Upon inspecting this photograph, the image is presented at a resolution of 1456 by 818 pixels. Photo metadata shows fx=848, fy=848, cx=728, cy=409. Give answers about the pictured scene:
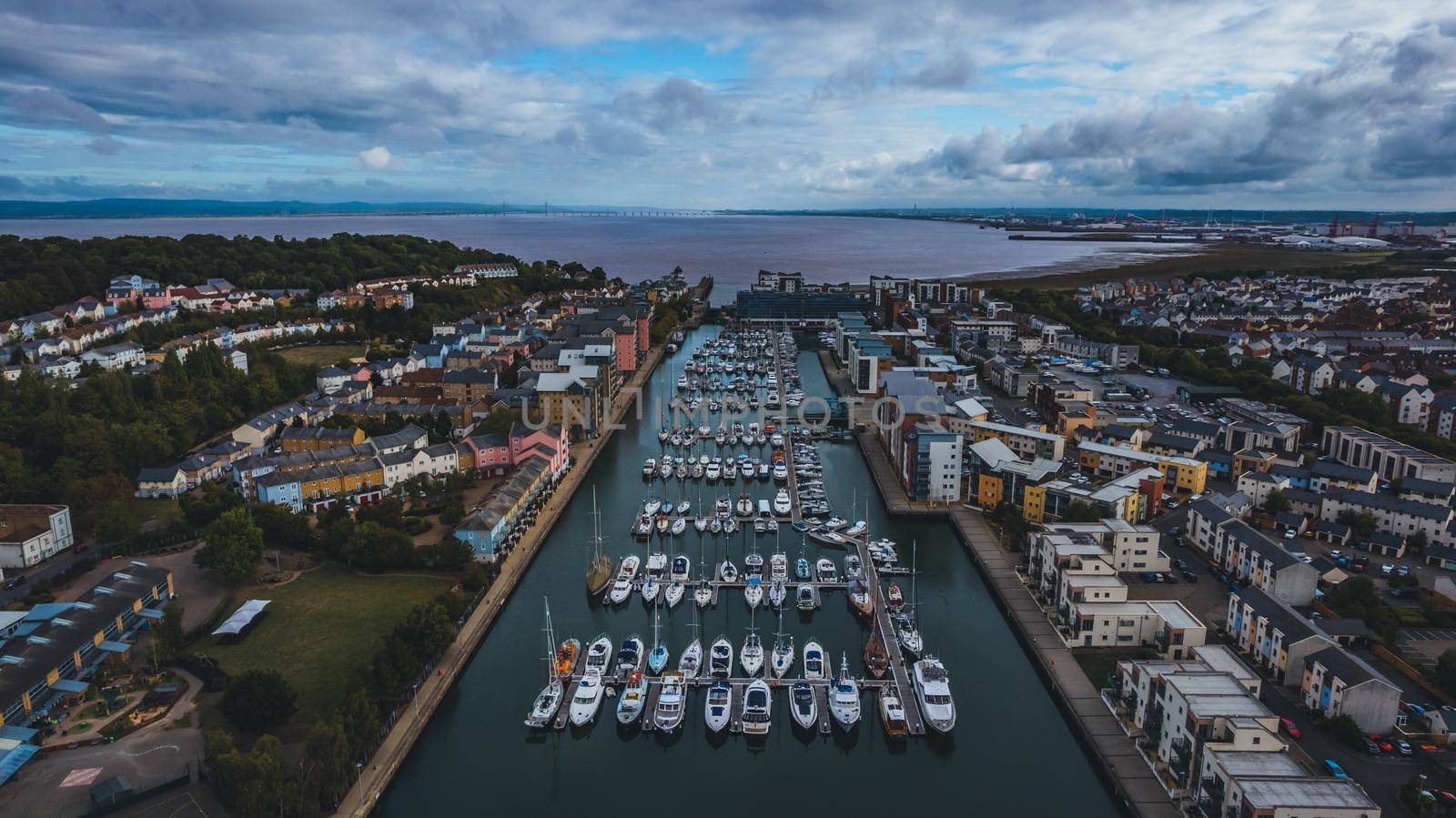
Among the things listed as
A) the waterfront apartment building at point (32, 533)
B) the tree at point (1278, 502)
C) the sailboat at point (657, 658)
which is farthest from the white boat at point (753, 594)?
the waterfront apartment building at point (32, 533)

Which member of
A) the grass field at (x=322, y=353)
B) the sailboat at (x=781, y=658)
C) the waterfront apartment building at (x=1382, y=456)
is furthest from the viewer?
the grass field at (x=322, y=353)

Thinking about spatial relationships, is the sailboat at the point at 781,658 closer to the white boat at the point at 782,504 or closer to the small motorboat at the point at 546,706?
the small motorboat at the point at 546,706

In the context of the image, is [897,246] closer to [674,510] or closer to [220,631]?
[674,510]

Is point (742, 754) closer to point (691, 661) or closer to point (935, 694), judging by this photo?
point (691, 661)

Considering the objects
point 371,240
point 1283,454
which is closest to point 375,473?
point 1283,454

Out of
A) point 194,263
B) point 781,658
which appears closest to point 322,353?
point 194,263
